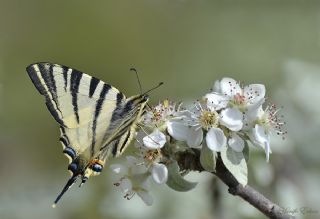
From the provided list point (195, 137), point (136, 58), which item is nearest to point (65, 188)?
point (195, 137)

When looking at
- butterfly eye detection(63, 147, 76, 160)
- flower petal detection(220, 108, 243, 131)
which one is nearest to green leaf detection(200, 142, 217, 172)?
flower petal detection(220, 108, 243, 131)

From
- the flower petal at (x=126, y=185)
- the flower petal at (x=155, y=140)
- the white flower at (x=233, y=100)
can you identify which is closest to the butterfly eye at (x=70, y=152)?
the flower petal at (x=126, y=185)

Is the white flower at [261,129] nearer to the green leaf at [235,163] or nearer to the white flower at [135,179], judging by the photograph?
the green leaf at [235,163]

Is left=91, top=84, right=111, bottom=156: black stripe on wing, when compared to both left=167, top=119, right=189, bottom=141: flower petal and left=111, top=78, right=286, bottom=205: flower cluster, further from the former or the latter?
left=167, top=119, right=189, bottom=141: flower petal

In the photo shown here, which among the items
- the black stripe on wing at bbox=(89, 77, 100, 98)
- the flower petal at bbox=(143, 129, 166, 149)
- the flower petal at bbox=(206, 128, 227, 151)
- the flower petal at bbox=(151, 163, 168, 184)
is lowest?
the flower petal at bbox=(151, 163, 168, 184)

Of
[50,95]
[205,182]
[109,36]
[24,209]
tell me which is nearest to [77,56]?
[109,36]

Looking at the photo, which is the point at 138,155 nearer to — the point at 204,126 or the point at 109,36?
the point at 204,126
